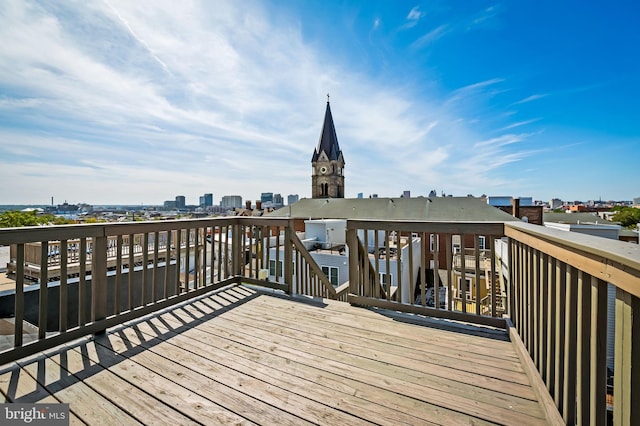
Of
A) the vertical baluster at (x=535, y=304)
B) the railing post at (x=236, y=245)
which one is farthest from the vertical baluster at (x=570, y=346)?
the railing post at (x=236, y=245)

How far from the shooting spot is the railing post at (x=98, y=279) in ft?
7.26

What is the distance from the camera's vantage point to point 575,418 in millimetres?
1147

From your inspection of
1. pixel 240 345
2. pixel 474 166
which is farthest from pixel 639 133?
pixel 240 345

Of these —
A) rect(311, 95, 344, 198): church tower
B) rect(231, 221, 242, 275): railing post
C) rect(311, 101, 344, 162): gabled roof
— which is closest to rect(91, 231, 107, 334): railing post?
rect(231, 221, 242, 275): railing post

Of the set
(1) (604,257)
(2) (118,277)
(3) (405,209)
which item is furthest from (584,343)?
(3) (405,209)

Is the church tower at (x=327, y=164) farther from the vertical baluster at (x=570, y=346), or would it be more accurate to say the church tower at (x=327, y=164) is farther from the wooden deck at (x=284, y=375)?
the vertical baluster at (x=570, y=346)

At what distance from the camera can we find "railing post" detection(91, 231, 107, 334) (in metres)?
2.21

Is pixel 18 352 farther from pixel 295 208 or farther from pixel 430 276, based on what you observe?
pixel 295 208

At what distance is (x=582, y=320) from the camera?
975 mm

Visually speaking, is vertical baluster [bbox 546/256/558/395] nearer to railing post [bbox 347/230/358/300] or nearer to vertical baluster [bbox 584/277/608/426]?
vertical baluster [bbox 584/277/608/426]

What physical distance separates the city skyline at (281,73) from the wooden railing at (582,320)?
5.72 m

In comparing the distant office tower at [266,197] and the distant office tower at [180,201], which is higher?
the distant office tower at [266,197]

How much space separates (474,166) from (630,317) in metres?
28.9

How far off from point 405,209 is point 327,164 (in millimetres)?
18831
